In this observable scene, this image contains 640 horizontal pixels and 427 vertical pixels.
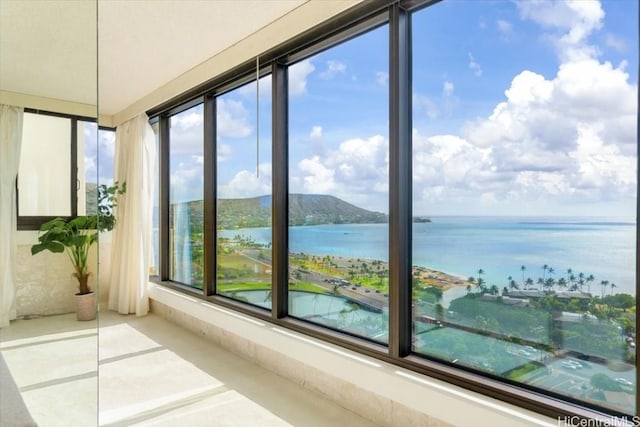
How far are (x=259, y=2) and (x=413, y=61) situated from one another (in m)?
1.14

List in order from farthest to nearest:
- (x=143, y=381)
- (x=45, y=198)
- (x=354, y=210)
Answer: (x=143, y=381) < (x=354, y=210) < (x=45, y=198)

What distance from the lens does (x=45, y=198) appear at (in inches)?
57.3

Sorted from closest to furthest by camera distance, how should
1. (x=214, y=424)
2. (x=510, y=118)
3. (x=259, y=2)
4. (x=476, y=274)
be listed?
(x=510, y=118), (x=476, y=274), (x=214, y=424), (x=259, y=2)

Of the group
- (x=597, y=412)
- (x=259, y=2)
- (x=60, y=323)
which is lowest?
(x=597, y=412)

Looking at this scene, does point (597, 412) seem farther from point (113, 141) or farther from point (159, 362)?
point (113, 141)

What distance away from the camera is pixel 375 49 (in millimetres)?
2439

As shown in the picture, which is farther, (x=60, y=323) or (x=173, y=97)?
(x=173, y=97)

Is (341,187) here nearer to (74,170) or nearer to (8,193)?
(74,170)

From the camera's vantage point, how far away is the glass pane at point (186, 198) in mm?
4180

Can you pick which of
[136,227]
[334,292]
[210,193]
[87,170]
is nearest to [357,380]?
[334,292]

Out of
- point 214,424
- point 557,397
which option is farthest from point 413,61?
point 214,424

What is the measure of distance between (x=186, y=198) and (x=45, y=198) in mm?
2995

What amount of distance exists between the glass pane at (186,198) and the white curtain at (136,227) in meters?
0.30

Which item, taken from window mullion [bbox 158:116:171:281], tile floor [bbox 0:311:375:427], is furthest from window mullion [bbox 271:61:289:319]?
window mullion [bbox 158:116:171:281]
